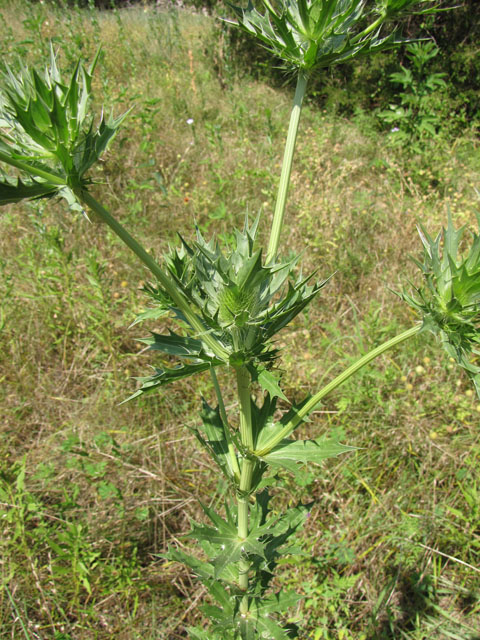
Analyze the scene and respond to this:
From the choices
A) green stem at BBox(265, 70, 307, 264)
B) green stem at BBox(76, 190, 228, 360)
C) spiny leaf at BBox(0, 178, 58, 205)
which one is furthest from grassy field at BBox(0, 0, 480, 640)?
spiny leaf at BBox(0, 178, 58, 205)

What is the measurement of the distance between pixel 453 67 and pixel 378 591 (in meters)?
6.16

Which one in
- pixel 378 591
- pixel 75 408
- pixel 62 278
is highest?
pixel 62 278

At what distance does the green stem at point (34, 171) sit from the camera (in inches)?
31.5

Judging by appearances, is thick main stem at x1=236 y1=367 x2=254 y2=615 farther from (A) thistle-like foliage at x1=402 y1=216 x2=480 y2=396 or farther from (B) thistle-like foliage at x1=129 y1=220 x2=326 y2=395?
(A) thistle-like foliage at x1=402 y1=216 x2=480 y2=396

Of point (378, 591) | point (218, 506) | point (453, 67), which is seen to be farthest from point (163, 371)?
point (453, 67)

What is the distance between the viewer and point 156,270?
0.96m

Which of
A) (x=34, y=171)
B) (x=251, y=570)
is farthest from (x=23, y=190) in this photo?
(x=251, y=570)

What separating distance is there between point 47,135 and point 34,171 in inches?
3.8

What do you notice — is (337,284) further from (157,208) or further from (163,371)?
(163,371)

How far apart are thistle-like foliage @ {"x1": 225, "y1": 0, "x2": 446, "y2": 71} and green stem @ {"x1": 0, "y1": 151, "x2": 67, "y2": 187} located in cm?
68

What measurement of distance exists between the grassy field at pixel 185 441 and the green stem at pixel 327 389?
300 mm

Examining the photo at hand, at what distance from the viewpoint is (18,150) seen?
913 millimetres

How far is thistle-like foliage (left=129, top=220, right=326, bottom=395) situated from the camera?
103cm

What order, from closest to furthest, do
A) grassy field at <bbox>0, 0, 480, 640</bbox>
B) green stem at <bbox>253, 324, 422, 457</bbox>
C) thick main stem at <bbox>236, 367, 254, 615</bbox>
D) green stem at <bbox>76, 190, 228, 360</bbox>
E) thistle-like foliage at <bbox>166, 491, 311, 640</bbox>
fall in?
green stem at <bbox>76, 190, 228, 360</bbox> < green stem at <bbox>253, 324, 422, 457</bbox> < thick main stem at <bbox>236, 367, 254, 615</bbox> < thistle-like foliage at <bbox>166, 491, 311, 640</bbox> < grassy field at <bbox>0, 0, 480, 640</bbox>
